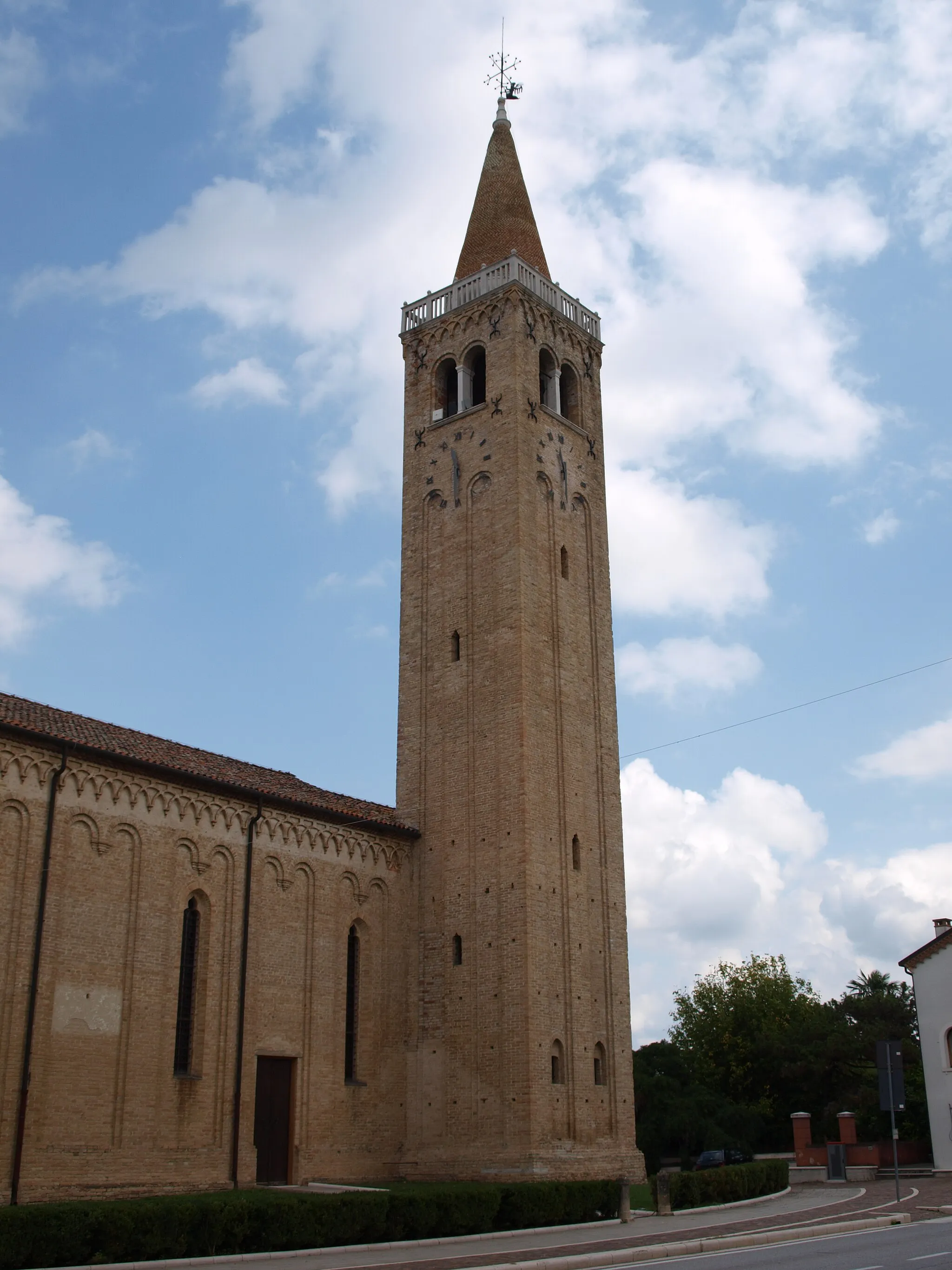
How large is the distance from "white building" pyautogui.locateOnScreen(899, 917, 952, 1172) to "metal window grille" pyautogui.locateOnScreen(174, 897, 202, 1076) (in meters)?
23.1

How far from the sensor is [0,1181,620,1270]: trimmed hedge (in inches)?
560

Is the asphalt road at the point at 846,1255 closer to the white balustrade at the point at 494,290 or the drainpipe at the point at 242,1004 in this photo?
the drainpipe at the point at 242,1004

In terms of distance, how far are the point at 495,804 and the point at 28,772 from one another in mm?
11553

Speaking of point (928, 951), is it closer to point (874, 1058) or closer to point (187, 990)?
point (874, 1058)

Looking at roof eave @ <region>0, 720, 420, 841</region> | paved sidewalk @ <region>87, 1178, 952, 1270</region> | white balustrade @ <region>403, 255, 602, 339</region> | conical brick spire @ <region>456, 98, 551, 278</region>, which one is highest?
conical brick spire @ <region>456, 98, 551, 278</region>

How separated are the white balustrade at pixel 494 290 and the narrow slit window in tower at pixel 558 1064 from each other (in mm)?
20641

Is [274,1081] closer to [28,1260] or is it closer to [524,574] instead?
[28,1260]

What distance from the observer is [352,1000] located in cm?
2752

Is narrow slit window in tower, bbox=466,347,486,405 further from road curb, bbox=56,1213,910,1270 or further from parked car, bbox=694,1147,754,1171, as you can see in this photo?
parked car, bbox=694,1147,754,1171

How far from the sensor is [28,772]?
70.4 feet

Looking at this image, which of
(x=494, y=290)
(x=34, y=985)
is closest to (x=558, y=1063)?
(x=34, y=985)

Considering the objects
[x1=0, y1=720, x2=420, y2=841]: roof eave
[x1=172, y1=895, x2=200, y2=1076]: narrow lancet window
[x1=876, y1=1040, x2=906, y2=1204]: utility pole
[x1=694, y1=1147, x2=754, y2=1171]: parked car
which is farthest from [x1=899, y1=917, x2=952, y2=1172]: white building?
[x1=172, y1=895, x2=200, y2=1076]: narrow lancet window

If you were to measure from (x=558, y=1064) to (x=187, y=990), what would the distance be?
8944 millimetres

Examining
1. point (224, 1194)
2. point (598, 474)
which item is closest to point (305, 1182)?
point (224, 1194)
